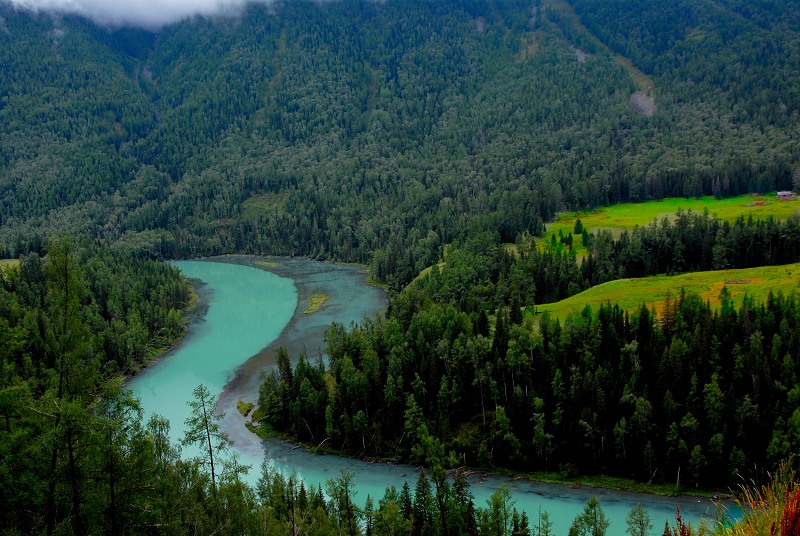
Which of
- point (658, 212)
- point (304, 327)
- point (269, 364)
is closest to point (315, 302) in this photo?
point (304, 327)

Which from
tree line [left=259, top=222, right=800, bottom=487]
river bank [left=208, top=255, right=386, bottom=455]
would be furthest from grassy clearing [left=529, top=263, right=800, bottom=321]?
river bank [left=208, top=255, right=386, bottom=455]

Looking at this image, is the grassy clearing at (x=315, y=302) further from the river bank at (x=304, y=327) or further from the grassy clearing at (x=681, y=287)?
the grassy clearing at (x=681, y=287)

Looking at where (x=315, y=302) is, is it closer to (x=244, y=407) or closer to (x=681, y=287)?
(x=244, y=407)

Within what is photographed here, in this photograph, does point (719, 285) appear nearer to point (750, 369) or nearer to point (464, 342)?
point (750, 369)

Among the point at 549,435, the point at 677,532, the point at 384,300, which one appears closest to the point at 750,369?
the point at 549,435

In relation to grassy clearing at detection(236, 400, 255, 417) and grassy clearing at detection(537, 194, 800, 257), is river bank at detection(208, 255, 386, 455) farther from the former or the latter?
grassy clearing at detection(537, 194, 800, 257)

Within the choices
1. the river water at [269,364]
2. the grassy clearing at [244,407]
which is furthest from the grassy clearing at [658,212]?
the grassy clearing at [244,407]
